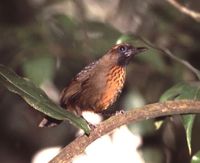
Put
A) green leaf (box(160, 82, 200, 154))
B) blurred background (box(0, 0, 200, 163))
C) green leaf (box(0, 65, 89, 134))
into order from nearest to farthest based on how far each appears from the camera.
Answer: green leaf (box(0, 65, 89, 134)) < green leaf (box(160, 82, 200, 154)) < blurred background (box(0, 0, 200, 163))

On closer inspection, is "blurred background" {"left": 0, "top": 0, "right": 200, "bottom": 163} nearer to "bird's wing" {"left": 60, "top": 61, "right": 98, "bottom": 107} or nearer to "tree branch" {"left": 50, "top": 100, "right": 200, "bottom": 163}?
"bird's wing" {"left": 60, "top": 61, "right": 98, "bottom": 107}

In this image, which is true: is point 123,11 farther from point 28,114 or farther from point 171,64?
point 28,114

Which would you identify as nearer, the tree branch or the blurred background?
the tree branch

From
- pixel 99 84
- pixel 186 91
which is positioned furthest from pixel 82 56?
pixel 186 91

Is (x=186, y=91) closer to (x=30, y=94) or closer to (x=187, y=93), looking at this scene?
(x=187, y=93)

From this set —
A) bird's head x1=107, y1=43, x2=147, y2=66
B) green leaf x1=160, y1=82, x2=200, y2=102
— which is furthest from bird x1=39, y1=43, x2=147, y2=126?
green leaf x1=160, y1=82, x2=200, y2=102

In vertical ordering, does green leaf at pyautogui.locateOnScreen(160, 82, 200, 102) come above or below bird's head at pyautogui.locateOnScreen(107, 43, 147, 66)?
above

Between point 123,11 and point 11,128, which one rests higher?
point 123,11

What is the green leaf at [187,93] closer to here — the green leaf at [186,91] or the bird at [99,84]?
the green leaf at [186,91]

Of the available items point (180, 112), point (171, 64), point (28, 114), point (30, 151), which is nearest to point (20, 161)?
point (30, 151)

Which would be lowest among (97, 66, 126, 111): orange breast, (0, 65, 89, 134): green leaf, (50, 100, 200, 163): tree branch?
(97, 66, 126, 111): orange breast
